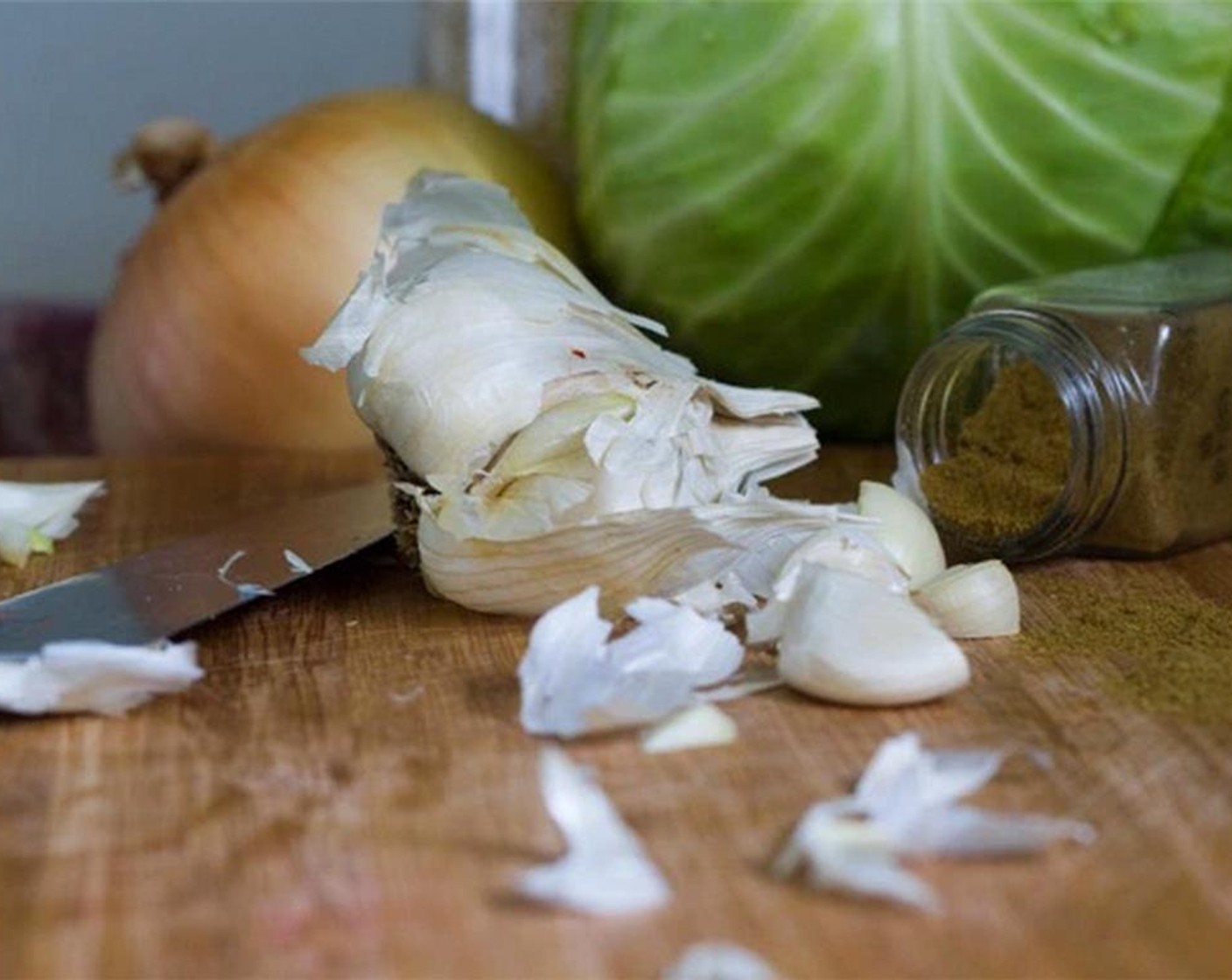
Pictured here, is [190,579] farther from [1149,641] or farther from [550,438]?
[1149,641]

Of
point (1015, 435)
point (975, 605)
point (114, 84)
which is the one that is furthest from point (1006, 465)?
point (114, 84)

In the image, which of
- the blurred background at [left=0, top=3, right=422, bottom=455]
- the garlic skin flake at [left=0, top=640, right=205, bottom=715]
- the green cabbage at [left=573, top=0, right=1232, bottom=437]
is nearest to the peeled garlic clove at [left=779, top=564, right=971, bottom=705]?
the garlic skin flake at [left=0, top=640, right=205, bottom=715]

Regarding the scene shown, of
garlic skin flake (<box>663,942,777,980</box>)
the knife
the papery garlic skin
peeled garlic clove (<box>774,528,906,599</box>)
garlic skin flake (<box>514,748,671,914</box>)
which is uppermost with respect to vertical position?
the papery garlic skin

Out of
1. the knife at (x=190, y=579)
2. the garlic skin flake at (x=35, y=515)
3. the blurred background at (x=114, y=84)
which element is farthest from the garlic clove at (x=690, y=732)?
the blurred background at (x=114, y=84)

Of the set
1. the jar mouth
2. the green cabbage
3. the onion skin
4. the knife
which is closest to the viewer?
the knife

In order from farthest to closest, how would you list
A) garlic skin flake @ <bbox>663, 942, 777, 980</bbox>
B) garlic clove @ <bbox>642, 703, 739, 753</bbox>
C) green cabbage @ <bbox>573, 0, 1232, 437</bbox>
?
green cabbage @ <bbox>573, 0, 1232, 437</bbox>, garlic clove @ <bbox>642, 703, 739, 753</bbox>, garlic skin flake @ <bbox>663, 942, 777, 980</bbox>

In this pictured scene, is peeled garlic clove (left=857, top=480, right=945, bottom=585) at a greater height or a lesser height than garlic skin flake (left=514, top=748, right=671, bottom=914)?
lesser

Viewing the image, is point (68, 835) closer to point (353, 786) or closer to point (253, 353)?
point (353, 786)

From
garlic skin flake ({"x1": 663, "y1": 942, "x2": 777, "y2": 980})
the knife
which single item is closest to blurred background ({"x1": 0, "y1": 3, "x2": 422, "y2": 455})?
the knife

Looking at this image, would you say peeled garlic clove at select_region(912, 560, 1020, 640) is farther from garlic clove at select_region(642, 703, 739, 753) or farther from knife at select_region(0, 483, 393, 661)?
knife at select_region(0, 483, 393, 661)

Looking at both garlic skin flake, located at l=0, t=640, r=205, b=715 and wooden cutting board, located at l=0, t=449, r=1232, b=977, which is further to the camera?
garlic skin flake, located at l=0, t=640, r=205, b=715
